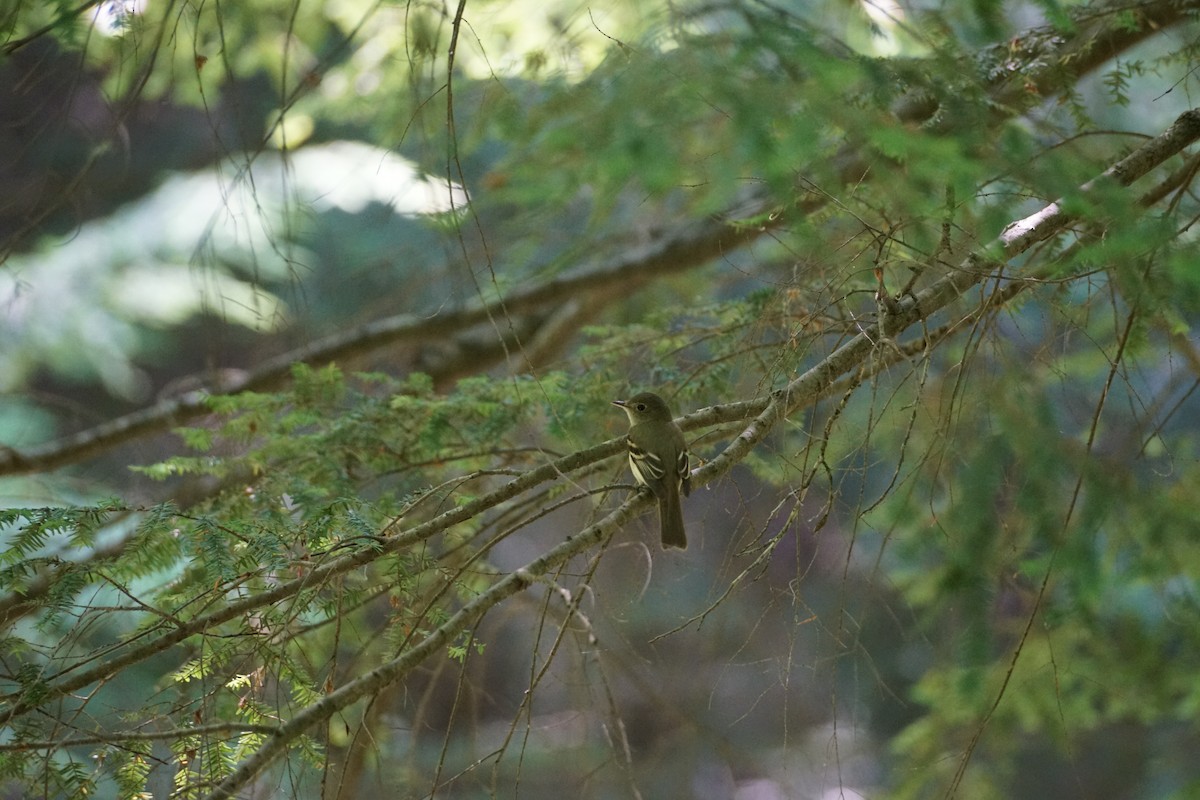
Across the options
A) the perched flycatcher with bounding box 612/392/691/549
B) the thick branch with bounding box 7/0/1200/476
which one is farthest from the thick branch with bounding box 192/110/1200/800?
the thick branch with bounding box 7/0/1200/476

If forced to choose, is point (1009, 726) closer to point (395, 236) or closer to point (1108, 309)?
point (1108, 309)

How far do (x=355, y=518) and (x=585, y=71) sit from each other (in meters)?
2.18

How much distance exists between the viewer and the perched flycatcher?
13.0 feet

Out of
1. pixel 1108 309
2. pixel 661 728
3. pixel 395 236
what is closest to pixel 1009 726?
pixel 1108 309

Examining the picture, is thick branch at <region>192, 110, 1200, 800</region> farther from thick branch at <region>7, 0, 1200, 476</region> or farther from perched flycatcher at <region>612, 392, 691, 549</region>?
thick branch at <region>7, 0, 1200, 476</region>

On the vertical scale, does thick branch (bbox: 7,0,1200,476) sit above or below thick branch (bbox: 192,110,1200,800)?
above

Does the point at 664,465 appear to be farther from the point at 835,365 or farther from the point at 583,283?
the point at 583,283

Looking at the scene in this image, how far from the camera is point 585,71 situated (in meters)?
4.35

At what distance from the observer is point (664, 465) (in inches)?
160

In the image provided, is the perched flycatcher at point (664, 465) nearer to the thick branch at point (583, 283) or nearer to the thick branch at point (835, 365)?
the thick branch at point (835, 365)

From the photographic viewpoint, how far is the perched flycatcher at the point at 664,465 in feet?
13.0

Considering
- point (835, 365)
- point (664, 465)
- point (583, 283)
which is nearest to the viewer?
point (835, 365)

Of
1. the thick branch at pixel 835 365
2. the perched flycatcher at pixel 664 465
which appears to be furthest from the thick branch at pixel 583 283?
the perched flycatcher at pixel 664 465

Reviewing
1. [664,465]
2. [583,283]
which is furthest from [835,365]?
[583,283]
